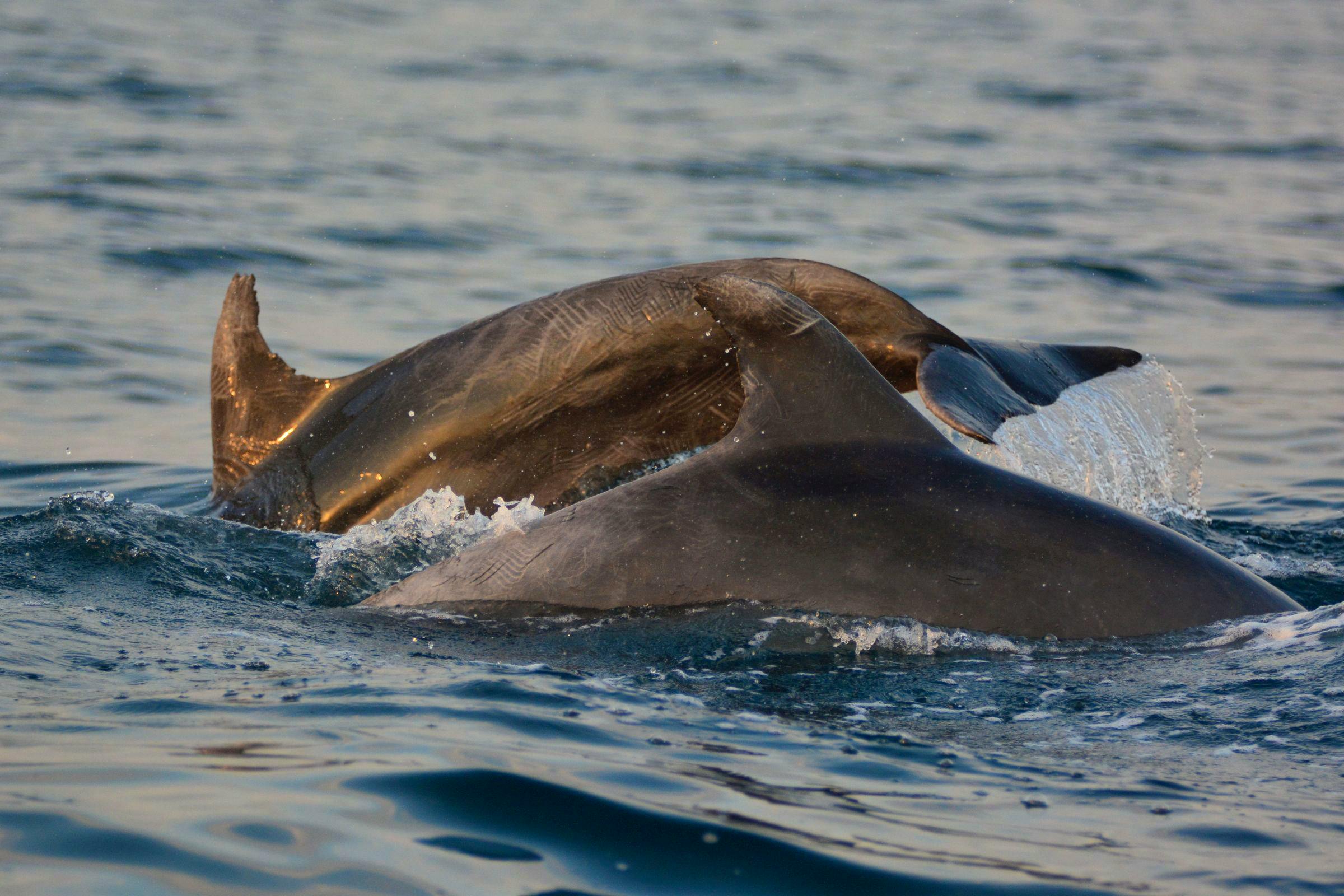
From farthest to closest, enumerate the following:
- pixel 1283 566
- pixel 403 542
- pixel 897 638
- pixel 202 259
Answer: pixel 202 259 < pixel 1283 566 < pixel 403 542 < pixel 897 638

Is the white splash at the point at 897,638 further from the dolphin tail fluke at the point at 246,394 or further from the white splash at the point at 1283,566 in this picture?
the dolphin tail fluke at the point at 246,394

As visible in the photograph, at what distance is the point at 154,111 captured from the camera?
776 inches

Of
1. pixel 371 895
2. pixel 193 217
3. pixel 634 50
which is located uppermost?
pixel 634 50

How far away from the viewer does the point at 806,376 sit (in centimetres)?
516

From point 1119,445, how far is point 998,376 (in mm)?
1933

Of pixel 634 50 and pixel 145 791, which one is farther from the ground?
pixel 634 50

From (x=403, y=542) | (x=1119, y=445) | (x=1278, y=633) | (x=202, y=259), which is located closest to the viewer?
(x=1278, y=633)

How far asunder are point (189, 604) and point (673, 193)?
12.9m

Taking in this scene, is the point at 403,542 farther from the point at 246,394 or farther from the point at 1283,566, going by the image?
the point at 1283,566

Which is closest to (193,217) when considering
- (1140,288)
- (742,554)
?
(1140,288)

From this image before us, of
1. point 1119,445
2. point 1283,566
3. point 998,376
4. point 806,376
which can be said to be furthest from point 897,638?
point 1283,566

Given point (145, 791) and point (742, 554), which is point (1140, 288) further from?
point (145, 791)

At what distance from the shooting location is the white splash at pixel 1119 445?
6750mm

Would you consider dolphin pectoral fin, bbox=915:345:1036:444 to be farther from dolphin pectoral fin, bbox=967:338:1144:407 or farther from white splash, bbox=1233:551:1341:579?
white splash, bbox=1233:551:1341:579
